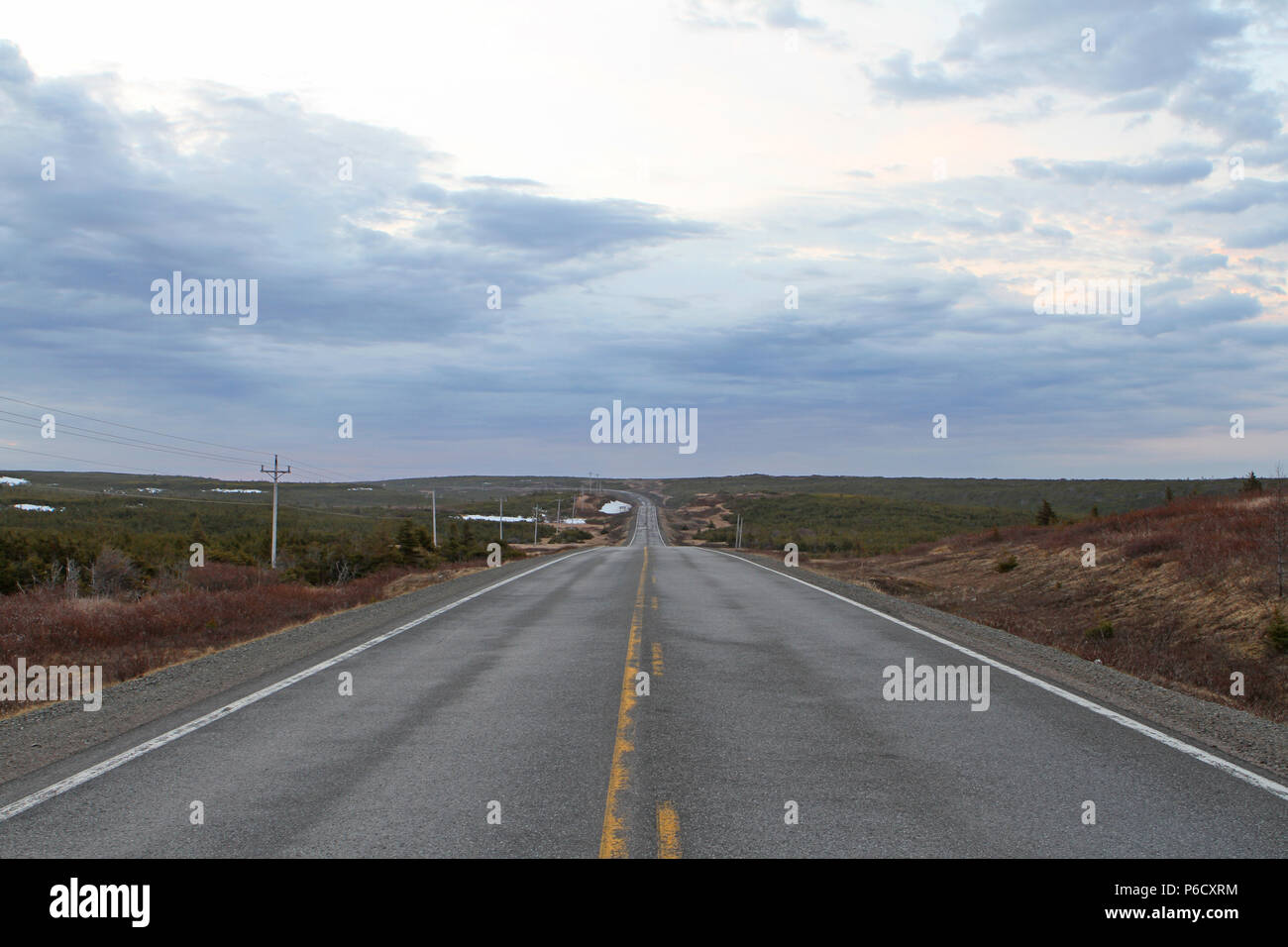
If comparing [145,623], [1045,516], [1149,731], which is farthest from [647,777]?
[1045,516]

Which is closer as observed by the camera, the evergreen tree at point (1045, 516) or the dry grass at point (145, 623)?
the dry grass at point (145, 623)

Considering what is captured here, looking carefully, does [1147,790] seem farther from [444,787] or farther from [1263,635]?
[1263,635]

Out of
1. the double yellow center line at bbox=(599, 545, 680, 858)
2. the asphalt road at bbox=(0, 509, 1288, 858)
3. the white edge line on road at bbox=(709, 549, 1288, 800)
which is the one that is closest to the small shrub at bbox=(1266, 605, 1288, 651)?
the white edge line on road at bbox=(709, 549, 1288, 800)

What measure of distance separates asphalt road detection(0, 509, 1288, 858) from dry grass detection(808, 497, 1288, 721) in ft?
18.3

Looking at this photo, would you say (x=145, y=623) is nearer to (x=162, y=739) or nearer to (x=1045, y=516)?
(x=162, y=739)

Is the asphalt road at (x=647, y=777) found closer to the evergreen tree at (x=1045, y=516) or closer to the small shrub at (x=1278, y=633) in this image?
the small shrub at (x=1278, y=633)

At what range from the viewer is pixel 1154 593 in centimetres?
2145

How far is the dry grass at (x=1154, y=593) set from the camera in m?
14.5

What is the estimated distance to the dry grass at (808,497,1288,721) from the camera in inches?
571

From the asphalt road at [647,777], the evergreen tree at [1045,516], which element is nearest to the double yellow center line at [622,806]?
the asphalt road at [647,777]

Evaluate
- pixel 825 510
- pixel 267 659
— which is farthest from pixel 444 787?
pixel 825 510

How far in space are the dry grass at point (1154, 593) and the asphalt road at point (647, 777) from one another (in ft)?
18.3

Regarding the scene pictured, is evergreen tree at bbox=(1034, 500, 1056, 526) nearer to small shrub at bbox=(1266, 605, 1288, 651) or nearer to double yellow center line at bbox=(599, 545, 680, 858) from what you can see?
small shrub at bbox=(1266, 605, 1288, 651)
